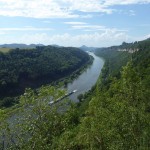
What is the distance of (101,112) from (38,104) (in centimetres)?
879

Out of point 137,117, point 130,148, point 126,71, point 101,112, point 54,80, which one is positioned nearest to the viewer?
point 130,148

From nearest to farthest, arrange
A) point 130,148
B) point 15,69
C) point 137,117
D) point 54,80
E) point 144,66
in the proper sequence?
point 130,148 → point 137,117 → point 144,66 → point 15,69 → point 54,80

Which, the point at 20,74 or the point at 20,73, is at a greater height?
the point at 20,73

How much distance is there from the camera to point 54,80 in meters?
184

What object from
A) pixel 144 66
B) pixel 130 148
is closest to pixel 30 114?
pixel 130 148

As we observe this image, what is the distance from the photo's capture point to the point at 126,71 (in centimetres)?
4412

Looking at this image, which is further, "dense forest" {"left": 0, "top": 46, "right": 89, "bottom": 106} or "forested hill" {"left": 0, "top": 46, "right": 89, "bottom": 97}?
"forested hill" {"left": 0, "top": 46, "right": 89, "bottom": 97}

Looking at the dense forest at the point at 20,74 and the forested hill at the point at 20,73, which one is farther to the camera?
the forested hill at the point at 20,73

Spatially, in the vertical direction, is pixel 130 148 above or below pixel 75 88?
above

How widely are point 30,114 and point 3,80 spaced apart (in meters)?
120

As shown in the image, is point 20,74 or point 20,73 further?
point 20,73

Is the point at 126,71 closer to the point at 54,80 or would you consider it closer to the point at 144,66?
the point at 144,66

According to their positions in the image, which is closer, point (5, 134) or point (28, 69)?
point (5, 134)

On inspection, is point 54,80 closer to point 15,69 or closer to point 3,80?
point 15,69
